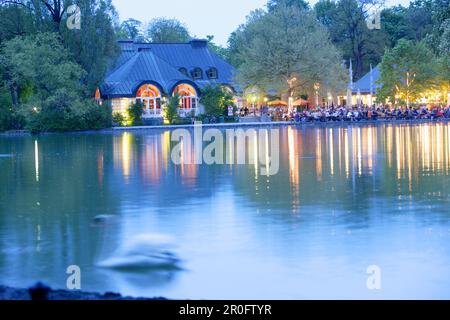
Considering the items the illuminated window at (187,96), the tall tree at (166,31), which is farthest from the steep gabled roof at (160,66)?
the tall tree at (166,31)

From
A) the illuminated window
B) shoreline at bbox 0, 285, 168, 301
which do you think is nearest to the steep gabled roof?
the illuminated window

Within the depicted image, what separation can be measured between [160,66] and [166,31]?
39386mm

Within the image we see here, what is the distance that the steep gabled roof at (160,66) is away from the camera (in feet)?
231

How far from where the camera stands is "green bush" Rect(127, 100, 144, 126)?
65.4m

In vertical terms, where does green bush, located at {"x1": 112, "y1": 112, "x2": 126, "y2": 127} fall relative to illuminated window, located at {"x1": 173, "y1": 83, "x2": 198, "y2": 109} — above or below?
below

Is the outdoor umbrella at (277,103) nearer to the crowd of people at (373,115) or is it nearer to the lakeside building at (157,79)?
the lakeside building at (157,79)

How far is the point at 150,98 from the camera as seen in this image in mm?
70312

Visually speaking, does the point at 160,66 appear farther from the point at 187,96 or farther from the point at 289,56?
the point at 289,56

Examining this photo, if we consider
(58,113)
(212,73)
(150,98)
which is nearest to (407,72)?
(212,73)

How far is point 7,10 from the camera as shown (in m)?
60.5

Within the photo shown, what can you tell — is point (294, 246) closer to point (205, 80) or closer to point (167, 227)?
point (167, 227)

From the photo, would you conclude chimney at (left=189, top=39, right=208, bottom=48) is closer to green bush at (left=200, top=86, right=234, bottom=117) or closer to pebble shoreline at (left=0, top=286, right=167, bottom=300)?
green bush at (left=200, top=86, right=234, bottom=117)

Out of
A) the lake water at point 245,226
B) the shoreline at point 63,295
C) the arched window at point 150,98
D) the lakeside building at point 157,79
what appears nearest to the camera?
the shoreline at point 63,295

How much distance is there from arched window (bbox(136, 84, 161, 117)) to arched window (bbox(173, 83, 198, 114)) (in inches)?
108
